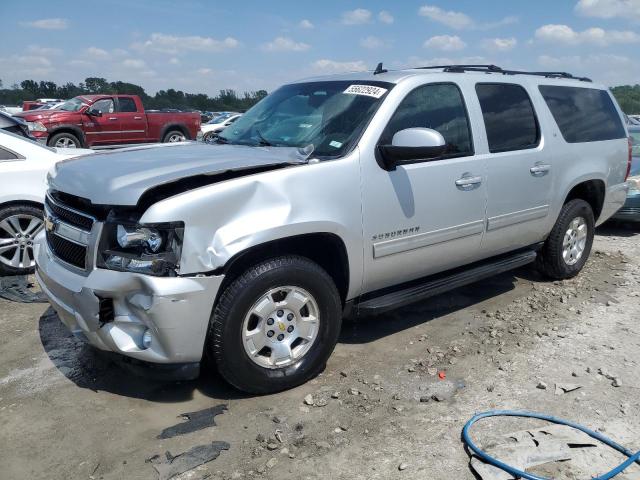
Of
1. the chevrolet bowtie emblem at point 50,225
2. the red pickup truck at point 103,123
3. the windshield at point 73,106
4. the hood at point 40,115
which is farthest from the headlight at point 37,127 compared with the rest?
the chevrolet bowtie emblem at point 50,225

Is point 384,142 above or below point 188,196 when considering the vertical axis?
above

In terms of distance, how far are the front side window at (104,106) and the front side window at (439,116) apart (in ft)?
44.3

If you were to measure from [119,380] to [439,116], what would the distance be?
281 centimetres

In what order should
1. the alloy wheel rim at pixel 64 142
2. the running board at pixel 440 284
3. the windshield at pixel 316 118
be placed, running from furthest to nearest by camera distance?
the alloy wheel rim at pixel 64 142 → the running board at pixel 440 284 → the windshield at pixel 316 118

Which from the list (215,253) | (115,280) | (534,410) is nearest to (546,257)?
(534,410)

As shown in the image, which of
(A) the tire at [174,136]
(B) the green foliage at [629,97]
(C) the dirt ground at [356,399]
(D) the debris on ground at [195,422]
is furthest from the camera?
(B) the green foliage at [629,97]

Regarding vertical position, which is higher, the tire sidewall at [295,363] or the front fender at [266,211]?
the front fender at [266,211]

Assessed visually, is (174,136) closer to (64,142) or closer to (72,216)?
(64,142)

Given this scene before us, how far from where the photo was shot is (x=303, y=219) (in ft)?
10.2

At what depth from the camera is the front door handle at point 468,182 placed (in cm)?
395

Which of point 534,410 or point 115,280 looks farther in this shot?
point 534,410

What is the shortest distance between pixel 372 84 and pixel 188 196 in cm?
170

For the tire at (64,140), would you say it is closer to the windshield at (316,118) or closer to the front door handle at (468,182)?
the windshield at (316,118)

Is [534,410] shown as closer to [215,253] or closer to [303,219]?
[303,219]
